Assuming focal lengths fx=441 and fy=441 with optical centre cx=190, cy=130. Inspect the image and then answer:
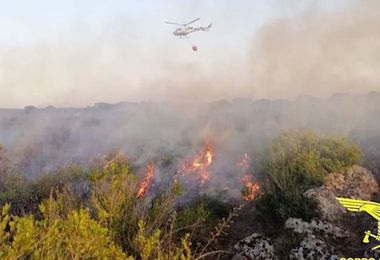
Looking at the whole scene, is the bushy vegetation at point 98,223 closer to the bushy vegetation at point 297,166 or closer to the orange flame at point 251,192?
the bushy vegetation at point 297,166

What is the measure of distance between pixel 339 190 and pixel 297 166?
4.61 feet

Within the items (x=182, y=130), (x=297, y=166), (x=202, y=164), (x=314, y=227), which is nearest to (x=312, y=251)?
(x=314, y=227)

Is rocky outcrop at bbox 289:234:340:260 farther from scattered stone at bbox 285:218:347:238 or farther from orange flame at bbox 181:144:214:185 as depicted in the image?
orange flame at bbox 181:144:214:185

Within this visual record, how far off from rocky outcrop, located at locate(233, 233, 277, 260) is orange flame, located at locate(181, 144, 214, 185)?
10.1 m

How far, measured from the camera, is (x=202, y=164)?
74.9 feet

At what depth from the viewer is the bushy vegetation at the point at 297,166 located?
12088 millimetres

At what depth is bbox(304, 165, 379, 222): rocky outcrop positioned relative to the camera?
38.5ft

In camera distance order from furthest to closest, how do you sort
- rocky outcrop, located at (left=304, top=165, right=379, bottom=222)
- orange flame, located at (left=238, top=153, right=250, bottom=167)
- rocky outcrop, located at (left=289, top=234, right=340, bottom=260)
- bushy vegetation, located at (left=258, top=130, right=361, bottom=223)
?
1. orange flame, located at (left=238, top=153, right=250, bottom=167)
2. bushy vegetation, located at (left=258, top=130, right=361, bottom=223)
3. rocky outcrop, located at (left=304, top=165, right=379, bottom=222)
4. rocky outcrop, located at (left=289, top=234, right=340, bottom=260)

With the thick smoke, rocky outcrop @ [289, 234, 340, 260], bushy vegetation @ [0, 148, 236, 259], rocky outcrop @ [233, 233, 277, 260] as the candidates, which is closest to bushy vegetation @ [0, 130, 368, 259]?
bushy vegetation @ [0, 148, 236, 259]

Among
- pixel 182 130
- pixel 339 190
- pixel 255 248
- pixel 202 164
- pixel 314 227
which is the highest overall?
pixel 182 130

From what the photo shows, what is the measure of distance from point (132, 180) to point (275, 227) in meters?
5.00

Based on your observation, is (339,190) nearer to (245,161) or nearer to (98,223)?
(98,223)

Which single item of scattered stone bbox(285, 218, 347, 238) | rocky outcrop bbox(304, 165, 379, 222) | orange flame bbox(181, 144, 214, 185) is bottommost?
orange flame bbox(181, 144, 214, 185)

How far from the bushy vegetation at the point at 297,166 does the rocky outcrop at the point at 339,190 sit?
23cm
